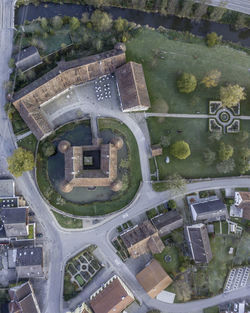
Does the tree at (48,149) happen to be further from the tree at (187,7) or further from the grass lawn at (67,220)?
the tree at (187,7)

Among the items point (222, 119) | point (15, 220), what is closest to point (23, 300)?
point (15, 220)

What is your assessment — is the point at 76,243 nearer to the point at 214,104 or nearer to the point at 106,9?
the point at 214,104

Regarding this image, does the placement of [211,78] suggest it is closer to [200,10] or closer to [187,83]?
[187,83]

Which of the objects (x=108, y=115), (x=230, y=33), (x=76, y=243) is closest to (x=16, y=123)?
(x=108, y=115)

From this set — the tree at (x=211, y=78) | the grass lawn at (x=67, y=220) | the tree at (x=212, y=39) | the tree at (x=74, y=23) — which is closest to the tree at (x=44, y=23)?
the tree at (x=74, y=23)

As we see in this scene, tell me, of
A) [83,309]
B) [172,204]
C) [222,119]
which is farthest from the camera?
[222,119]

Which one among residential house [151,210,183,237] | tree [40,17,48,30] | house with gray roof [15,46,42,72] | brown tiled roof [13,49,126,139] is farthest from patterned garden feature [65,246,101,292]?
tree [40,17,48,30]

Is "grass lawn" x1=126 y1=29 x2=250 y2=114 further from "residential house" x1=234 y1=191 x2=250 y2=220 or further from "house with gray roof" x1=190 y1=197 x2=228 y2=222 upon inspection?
"house with gray roof" x1=190 y1=197 x2=228 y2=222
